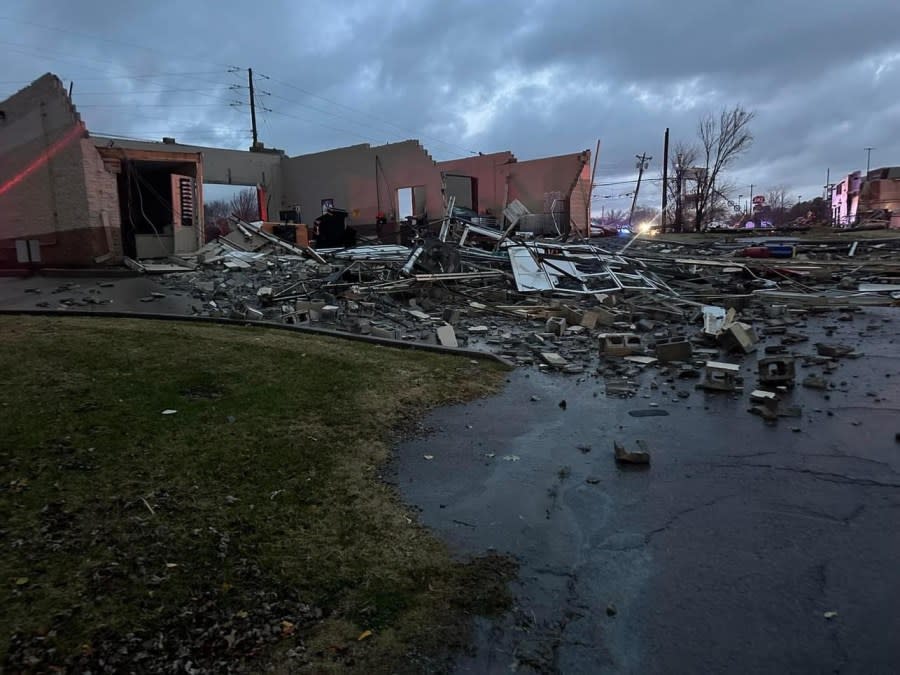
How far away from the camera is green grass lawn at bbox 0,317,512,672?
2357 millimetres

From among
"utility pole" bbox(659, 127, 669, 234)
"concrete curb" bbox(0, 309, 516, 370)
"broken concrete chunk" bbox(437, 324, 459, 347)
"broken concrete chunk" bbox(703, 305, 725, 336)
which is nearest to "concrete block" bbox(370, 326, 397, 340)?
"concrete curb" bbox(0, 309, 516, 370)

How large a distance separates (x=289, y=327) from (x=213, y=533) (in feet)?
20.5

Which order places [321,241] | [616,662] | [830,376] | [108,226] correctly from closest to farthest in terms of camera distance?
[616,662]
[830,376]
[108,226]
[321,241]

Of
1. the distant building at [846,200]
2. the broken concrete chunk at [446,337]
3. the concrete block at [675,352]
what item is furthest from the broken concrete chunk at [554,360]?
the distant building at [846,200]

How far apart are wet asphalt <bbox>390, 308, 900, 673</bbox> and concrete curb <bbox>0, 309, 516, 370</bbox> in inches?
67.7

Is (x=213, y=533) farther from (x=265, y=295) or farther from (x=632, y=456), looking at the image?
(x=265, y=295)

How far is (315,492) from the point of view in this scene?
3.74 m

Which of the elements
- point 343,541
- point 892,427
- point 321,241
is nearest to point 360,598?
point 343,541

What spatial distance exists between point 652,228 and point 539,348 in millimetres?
32811

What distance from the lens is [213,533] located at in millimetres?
3139

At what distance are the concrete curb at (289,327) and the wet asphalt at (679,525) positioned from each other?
1720mm

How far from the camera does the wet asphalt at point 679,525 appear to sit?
2.44 m

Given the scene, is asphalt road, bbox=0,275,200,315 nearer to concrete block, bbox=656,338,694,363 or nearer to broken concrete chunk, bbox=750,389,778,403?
concrete block, bbox=656,338,694,363

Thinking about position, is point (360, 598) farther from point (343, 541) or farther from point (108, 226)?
point (108, 226)
